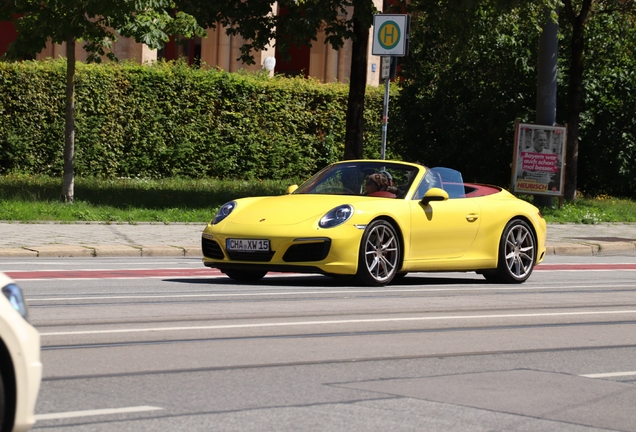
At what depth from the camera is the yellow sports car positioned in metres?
12.1

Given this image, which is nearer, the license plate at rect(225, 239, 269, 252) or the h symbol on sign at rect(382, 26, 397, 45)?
the license plate at rect(225, 239, 269, 252)

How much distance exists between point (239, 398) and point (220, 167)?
1050 inches

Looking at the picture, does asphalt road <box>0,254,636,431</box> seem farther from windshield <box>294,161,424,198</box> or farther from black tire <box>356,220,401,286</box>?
windshield <box>294,161,424,198</box>

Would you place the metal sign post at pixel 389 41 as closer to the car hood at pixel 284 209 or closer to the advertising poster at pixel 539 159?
the car hood at pixel 284 209

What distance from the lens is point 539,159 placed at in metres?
26.4

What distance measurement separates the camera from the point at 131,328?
8.87m

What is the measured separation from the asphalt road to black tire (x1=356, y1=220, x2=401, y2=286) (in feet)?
0.54

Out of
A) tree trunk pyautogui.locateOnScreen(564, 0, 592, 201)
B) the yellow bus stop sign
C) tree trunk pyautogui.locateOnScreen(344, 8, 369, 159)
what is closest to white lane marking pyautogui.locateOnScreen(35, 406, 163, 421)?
the yellow bus stop sign

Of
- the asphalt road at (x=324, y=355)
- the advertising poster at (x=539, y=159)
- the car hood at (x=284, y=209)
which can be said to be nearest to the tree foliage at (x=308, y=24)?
the advertising poster at (x=539, y=159)

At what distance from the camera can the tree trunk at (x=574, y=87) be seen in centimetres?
2820

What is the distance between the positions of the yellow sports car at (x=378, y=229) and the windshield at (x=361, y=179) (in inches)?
0.4

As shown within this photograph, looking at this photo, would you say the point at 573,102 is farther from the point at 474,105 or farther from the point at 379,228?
the point at 379,228

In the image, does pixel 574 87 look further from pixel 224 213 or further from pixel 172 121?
pixel 224 213

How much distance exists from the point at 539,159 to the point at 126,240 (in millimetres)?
11499
